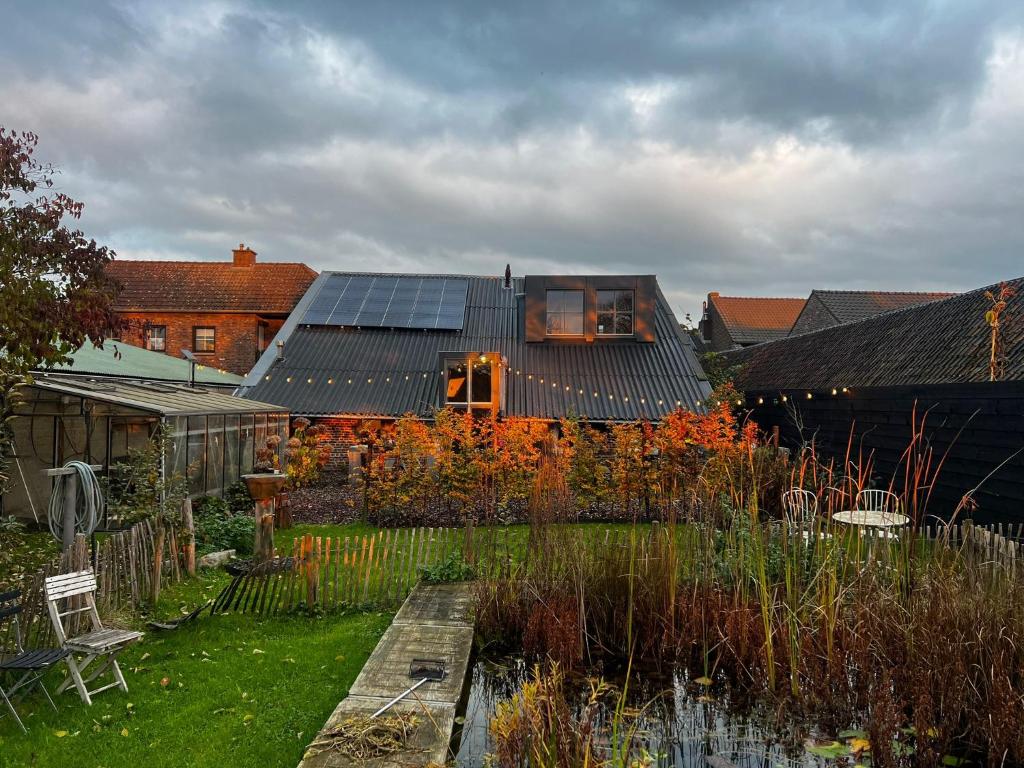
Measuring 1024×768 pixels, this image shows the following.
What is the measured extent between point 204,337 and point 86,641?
22.0m

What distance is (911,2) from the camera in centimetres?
861

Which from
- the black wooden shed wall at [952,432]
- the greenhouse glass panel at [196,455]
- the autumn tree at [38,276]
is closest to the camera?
the autumn tree at [38,276]

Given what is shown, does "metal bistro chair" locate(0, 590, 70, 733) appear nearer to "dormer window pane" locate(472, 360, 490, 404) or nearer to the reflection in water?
the reflection in water

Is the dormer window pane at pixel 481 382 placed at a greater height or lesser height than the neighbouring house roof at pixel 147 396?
greater

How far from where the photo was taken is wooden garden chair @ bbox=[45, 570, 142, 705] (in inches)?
168

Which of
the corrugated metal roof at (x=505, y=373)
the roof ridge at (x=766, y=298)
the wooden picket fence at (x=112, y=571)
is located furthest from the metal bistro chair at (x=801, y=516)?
the roof ridge at (x=766, y=298)

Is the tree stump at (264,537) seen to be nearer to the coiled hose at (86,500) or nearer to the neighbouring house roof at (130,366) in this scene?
the coiled hose at (86,500)

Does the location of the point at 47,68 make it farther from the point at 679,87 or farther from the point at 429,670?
the point at 429,670

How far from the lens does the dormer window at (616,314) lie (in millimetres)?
17938

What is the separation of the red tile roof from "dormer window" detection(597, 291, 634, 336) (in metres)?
12.7

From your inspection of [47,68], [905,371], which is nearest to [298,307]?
[47,68]

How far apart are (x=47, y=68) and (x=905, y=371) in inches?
586

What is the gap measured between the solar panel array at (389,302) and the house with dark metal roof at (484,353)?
44 millimetres

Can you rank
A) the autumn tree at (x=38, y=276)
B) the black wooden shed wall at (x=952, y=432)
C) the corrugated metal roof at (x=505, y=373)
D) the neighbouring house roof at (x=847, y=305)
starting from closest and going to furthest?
the autumn tree at (x=38, y=276), the black wooden shed wall at (x=952, y=432), the corrugated metal roof at (x=505, y=373), the neighbouring house roof at (x=847, y=305)
